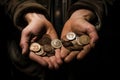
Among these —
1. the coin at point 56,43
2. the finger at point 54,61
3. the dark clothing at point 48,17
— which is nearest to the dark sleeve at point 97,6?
the dark clothing at point 48,17

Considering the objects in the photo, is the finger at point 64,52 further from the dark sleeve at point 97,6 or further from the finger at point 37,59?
the dark sleeve at point 97,6

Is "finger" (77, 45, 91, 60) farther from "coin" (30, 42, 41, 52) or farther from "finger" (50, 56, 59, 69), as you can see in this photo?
"coin" (30, 42, 41, 52)

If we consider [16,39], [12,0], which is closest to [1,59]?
[16,39]

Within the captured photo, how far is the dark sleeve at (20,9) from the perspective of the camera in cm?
207

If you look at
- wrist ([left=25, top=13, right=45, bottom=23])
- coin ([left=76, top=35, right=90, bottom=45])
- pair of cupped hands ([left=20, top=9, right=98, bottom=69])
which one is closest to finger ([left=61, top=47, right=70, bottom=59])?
pair of cupped hands ([left=20, top=9, right=98, bottom=69])

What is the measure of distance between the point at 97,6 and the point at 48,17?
299mm

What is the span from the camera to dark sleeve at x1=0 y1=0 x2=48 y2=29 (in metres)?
2.07

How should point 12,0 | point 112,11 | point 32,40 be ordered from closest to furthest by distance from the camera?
point 32,40
point 12,0
point 112,11

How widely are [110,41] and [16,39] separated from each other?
1.90 feet

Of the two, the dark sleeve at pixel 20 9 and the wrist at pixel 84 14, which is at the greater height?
the dark sleeve at pixel 20 9

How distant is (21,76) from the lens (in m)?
2.15

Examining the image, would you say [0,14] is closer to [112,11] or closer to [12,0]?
[12,0]

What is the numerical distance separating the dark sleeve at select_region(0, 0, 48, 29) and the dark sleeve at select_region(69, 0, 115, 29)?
0.65ft

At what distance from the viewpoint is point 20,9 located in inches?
81.7
